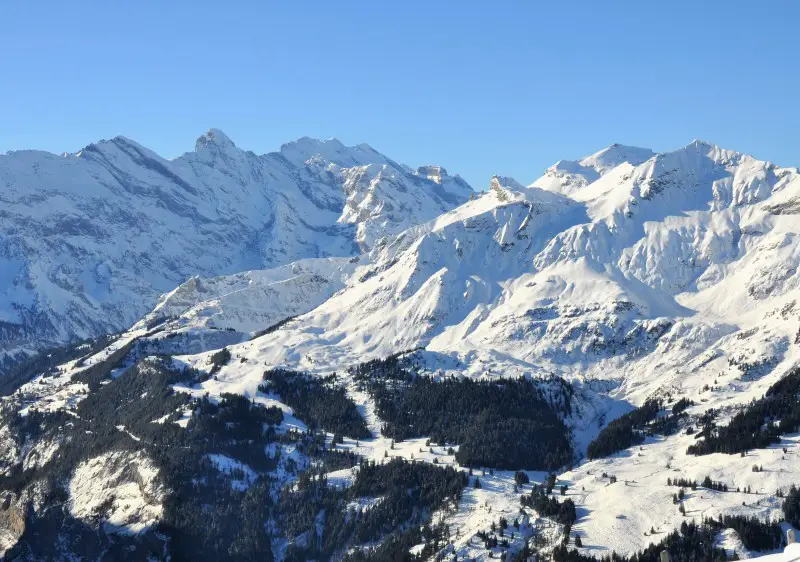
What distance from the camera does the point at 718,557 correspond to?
639 feet

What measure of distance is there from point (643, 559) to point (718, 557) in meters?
13.8

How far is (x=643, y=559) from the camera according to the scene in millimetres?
199250

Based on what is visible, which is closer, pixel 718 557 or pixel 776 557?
pixel 776 557

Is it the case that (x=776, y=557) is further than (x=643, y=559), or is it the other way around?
(x=643, y=559)

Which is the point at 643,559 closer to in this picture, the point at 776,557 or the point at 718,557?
the point at 718,557

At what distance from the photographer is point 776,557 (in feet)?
278

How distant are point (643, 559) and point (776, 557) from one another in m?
120

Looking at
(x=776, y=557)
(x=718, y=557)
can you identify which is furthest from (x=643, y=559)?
(x=776, y=557)

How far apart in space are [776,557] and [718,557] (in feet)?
386
